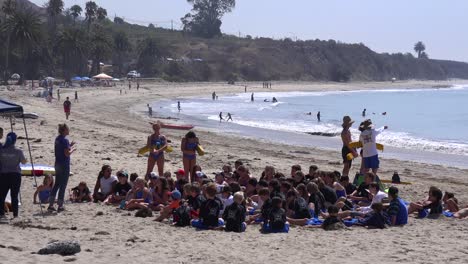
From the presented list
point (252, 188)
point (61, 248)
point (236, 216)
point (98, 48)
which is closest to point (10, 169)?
point (61, 248)

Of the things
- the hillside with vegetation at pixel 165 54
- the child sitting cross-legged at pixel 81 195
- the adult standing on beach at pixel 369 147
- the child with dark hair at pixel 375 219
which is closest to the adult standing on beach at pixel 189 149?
the child sitting cross-legged at pixel 81 195

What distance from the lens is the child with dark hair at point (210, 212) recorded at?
918cm

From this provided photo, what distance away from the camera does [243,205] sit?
9.31m

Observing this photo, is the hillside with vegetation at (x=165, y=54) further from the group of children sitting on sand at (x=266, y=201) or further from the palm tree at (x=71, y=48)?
the group of children sitting on sand at (x=266, y=201)

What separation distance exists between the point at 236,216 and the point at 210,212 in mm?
375

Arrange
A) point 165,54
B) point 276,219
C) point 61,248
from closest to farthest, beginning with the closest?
point 61,248, point 276,219, point 165,54

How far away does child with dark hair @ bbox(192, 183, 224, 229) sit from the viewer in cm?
918

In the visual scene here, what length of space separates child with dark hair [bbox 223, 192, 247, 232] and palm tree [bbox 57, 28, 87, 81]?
2584 inches

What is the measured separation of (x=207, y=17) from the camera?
466 feet

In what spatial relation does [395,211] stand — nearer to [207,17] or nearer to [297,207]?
[297,207]

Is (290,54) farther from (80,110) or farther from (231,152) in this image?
(231,152)

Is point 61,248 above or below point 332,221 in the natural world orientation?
above

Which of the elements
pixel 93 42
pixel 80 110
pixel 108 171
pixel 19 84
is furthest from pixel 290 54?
pixel 108 171

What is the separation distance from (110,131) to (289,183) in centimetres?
1645
